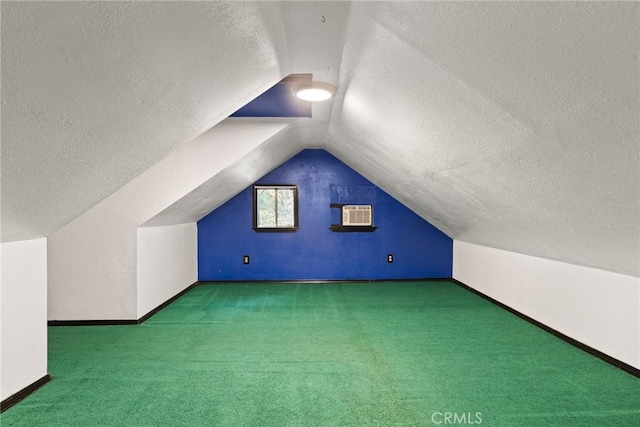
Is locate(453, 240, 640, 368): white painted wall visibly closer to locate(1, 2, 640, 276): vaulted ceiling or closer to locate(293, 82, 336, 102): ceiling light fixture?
locate(1, 2, 640, 276): vaulted ceiling

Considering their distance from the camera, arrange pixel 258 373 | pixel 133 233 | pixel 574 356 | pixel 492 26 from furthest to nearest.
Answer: pixel 133 233, pixel 574 356, pixel 258 373, pixel 492 26

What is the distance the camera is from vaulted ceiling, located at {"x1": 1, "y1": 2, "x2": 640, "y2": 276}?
39.0 inches

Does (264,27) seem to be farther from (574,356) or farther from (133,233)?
(574,356)

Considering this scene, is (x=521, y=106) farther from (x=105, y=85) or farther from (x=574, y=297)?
(x=574, y=297)

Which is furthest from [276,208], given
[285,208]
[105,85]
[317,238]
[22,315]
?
[105,85]

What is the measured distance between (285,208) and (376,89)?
11.3ft

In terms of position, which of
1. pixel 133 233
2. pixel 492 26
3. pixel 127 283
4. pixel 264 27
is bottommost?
pixel 127 283

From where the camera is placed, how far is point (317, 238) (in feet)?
17.8


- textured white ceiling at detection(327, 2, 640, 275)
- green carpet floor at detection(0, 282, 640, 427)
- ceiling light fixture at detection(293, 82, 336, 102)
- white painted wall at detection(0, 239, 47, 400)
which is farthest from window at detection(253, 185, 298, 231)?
white painted wall at detection(0, 239, 47, 400)

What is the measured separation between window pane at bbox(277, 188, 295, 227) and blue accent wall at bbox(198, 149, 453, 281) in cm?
15

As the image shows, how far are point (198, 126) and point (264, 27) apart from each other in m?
0.88

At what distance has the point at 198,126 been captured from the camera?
219cm

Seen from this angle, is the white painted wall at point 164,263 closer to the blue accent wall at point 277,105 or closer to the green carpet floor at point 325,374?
the green carpet floor at point 325,374

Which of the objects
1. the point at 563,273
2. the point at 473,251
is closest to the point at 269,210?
the point at 473,251
